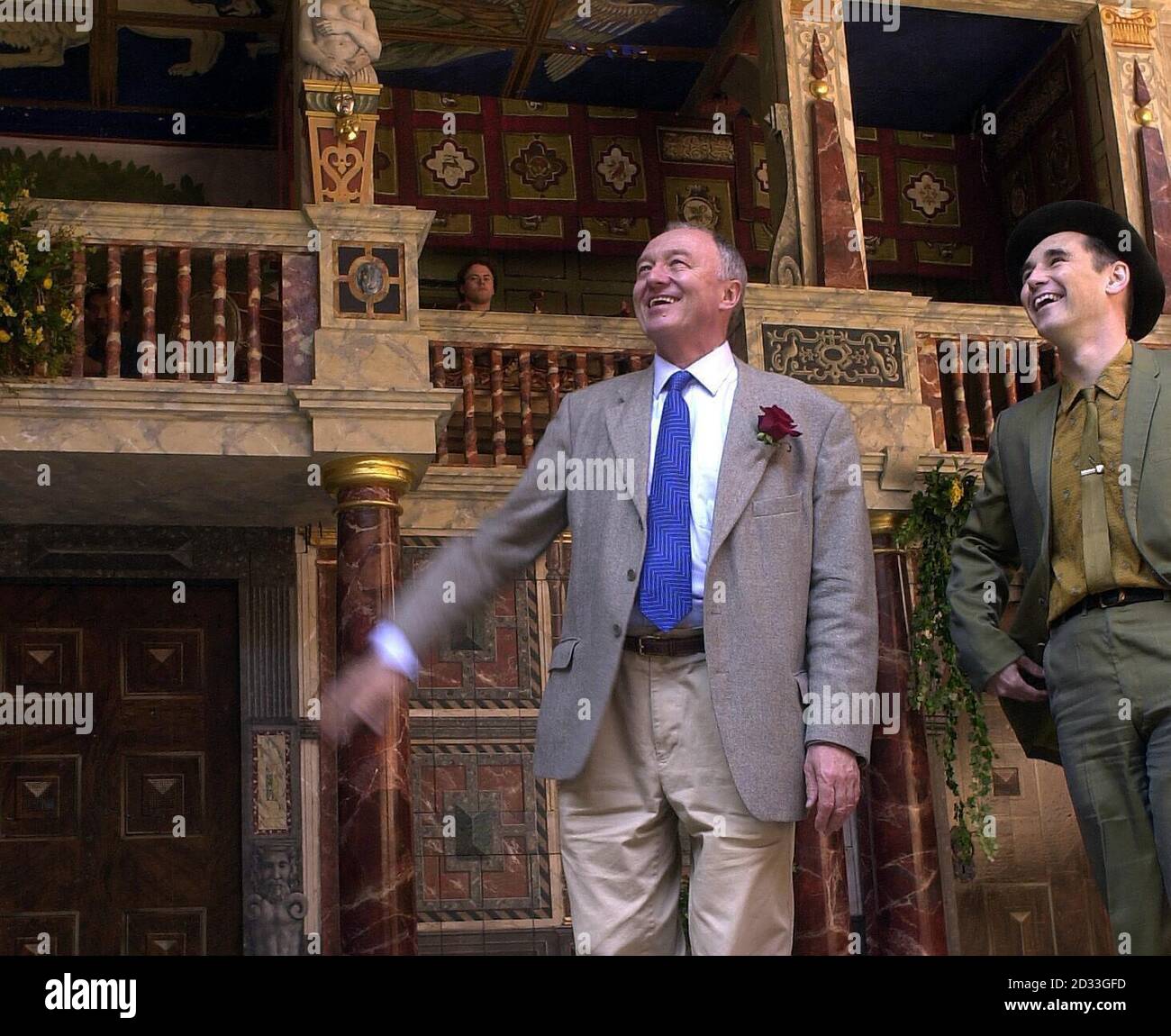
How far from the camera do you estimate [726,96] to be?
11578 mm

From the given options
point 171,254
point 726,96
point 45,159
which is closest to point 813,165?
point 726,96

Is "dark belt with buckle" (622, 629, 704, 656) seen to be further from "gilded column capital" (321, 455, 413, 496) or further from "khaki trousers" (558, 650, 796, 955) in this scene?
"gilded column capital" (321, 455, 413, 496)

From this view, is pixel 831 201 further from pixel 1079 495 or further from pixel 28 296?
pixel 1079 495

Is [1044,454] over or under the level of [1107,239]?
under

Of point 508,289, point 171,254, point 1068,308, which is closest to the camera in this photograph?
point 1068,308

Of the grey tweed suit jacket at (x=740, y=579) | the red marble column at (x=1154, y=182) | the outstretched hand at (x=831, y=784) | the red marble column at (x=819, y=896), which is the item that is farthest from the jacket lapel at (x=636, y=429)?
the red marble column at (x=1154, y=182)

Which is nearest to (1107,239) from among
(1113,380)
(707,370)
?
(1113,380)

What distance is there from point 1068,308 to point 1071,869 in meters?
6.60

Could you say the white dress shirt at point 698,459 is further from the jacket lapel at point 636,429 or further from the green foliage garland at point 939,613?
the green foliage garland at point 939,613

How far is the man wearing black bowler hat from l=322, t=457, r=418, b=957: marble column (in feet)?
12.5

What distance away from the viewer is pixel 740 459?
10.5ft

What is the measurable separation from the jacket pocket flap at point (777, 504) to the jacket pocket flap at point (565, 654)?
0.43 m

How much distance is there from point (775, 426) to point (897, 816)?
5.77 meters
